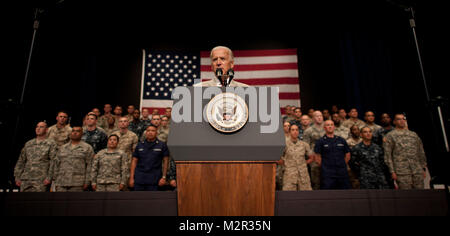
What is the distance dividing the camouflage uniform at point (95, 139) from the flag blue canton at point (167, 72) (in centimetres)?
269

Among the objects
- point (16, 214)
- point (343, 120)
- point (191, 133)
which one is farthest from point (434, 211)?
point (343, 120)

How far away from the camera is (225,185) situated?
111 cm

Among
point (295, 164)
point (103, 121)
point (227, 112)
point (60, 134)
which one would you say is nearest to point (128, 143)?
point (60, 134)

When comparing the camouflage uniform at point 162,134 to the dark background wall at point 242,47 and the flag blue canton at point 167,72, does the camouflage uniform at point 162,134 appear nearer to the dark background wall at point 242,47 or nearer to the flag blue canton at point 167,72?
the flag blue canton at point 167,72

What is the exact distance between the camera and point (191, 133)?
1.11m

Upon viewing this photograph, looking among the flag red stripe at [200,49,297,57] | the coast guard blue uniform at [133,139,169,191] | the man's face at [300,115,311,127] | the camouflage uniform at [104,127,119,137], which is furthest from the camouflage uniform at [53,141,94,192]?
the flag red stripe at [200,49,297,57]

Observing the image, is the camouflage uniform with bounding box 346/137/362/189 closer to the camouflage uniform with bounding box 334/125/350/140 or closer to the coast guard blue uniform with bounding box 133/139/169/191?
the camouflage uniform with bounding box 334/125/350/140

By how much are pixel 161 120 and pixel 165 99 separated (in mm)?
2017

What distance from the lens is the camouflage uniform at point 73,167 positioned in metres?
3.50

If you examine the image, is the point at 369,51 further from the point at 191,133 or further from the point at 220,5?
the point at 191,133

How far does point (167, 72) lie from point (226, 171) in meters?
6.37

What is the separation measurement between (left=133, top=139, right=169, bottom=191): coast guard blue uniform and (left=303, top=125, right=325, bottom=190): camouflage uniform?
7.86 ft

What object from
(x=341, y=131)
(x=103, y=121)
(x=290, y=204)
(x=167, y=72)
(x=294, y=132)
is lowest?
(x=290, y=204)

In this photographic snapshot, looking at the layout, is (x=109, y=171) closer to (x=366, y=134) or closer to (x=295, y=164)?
(x=295, y=164)
